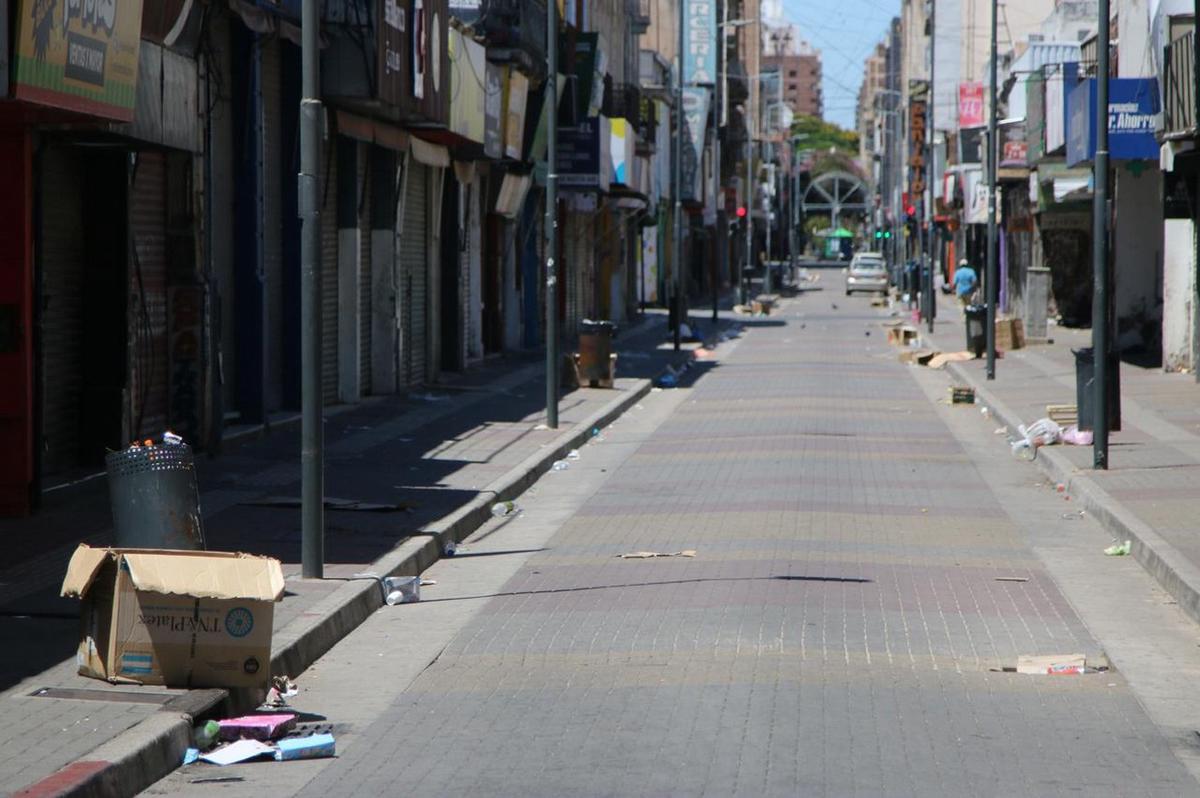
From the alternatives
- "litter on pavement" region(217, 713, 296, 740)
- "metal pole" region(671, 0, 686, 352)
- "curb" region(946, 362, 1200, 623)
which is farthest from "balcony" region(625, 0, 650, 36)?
"litter on pavement" region(217, 713, 296, 740)

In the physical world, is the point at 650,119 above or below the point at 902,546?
above

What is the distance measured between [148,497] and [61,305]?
20.5 feet

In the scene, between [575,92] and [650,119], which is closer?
[575,92]

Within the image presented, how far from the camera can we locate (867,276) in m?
89.2

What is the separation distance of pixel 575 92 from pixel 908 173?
241 feet

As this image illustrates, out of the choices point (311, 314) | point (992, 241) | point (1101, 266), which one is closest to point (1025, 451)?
point (1101, 266)

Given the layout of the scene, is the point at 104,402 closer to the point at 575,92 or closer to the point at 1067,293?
the point at 575,92

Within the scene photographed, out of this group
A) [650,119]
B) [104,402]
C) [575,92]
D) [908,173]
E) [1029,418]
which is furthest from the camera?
[908,173]

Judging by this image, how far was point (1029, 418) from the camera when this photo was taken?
2352 centimetres

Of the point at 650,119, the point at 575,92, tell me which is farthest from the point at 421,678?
the point at 650,119

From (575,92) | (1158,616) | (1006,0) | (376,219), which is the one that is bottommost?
(1158,616)

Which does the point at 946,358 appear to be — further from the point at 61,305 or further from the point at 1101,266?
the point at 61,305

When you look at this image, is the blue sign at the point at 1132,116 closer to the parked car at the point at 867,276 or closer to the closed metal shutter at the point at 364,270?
the closed metal shutter at the point at 364,270

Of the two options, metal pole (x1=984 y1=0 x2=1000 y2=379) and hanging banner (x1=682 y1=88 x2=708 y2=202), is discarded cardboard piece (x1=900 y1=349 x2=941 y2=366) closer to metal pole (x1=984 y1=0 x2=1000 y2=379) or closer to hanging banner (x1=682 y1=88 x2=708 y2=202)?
metal pole (x1=984 y1=0 x2=1000 y2=379)
